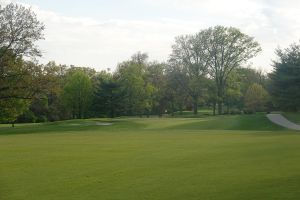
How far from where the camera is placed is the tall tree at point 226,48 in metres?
96.0

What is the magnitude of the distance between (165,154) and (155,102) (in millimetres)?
87368

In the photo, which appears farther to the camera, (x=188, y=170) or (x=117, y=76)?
(x=117, y=76)

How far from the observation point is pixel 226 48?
317ft

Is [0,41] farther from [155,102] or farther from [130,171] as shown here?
[155,102]

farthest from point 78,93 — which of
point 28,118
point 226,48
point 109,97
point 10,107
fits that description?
point 10,107

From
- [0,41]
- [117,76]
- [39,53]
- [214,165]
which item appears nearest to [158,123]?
[39,53]

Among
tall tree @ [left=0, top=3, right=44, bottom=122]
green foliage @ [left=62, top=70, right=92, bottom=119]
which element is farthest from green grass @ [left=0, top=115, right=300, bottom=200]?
green foliage @ [left=62, top=70, right=92, bottom=119]

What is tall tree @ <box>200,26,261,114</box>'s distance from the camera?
315ft

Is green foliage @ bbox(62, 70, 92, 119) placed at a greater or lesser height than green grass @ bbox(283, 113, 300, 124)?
greater

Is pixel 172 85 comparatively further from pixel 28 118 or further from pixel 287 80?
pixel 287 80

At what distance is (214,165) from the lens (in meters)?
16.8

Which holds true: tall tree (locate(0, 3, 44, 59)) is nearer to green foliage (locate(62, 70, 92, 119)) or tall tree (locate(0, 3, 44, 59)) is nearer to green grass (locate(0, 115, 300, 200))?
green grass (locate(0, 115, 300, 200))

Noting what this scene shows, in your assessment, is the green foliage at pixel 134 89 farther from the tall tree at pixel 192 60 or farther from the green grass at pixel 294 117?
the green grass at pixel 294 117

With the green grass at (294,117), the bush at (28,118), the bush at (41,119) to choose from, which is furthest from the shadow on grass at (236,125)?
the bush at (41,119)
